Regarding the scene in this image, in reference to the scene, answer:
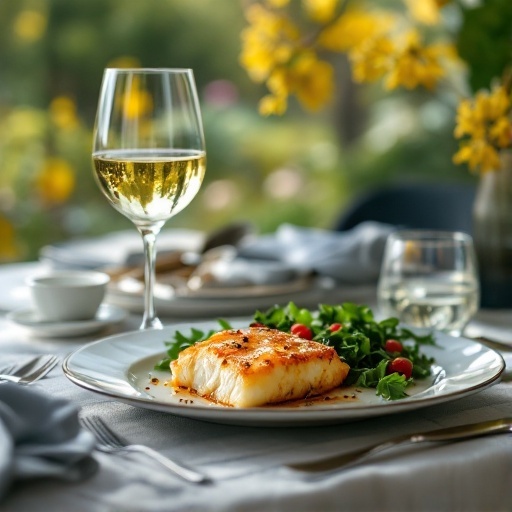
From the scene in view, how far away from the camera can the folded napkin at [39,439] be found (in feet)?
2.89

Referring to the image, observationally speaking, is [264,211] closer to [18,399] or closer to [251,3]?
[251,3]

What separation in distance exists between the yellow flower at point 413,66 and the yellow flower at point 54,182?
5.20 metres

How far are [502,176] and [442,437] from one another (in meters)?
0.96

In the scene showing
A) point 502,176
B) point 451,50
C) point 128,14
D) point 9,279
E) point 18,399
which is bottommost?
point 9,279

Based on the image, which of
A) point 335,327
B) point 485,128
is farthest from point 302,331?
point 485,128

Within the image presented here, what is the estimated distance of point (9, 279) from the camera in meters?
2.24

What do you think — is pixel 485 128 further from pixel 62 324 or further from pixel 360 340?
pixel 62 324

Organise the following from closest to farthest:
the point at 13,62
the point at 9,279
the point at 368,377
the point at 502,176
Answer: the point at 368,377 < the point at 502,176 < the point at 9,279 < the point at 13,62

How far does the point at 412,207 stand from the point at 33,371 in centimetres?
216

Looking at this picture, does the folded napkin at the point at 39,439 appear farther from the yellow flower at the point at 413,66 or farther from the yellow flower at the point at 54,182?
the yellow flower at the point at 54,182

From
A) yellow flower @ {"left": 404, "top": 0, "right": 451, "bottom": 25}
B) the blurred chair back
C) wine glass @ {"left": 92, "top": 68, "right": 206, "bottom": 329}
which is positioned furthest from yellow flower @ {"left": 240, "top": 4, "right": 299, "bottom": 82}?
the blurred chair back

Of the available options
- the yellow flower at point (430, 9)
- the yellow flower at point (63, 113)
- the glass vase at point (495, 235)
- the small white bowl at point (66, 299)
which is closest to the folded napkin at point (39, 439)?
the small white bowl at point (66, 299)

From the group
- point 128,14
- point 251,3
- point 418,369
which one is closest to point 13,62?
point 128,14

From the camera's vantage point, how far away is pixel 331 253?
2.11 m
